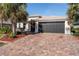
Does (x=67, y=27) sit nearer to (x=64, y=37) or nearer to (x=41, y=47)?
(x=64, y=37)

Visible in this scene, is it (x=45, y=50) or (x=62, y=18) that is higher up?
(x=62, y=18)

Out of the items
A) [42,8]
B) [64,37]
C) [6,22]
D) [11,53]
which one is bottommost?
[11,53]

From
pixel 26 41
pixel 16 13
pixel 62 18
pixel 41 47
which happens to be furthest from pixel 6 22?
pixel 62 18

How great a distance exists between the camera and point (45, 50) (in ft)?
31.0

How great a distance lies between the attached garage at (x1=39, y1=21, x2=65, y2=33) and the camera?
10086 millimetres

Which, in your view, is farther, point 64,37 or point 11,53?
point 64,37

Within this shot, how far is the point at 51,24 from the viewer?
405 inches

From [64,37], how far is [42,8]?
1.85 meters

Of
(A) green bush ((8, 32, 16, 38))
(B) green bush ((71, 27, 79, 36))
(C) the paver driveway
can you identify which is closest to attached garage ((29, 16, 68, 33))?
(C) the paver driveway

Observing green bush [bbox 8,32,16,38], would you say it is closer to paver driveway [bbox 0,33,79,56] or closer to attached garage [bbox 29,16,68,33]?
paver driveway [bbox 0,33,79,56]

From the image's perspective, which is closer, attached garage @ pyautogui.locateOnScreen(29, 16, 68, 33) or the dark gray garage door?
attached garage @ pyautogui.locateOnScreen(29, 16, 68, 33)

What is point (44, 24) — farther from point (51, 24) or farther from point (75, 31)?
point (75, 31)

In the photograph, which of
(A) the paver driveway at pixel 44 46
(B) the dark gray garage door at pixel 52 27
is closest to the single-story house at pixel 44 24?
(B) the dark gray garage door at pixel 52 27

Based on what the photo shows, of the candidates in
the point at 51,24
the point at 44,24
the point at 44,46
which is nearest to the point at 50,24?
the point at 51,24
